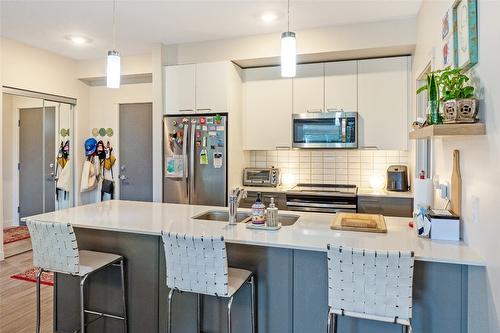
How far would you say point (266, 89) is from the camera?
4.23 meters

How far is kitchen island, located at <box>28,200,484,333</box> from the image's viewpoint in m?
1.73

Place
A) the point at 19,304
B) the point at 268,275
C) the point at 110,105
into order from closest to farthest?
the point at 268,275, the point at 19,304, the point at 110,105

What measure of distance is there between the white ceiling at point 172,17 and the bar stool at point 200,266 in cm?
222

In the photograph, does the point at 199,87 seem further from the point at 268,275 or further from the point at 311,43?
the point at 268,275

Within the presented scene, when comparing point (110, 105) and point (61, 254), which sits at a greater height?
point (110, 105)

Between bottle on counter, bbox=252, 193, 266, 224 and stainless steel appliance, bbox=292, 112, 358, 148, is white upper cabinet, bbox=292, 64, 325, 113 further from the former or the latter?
bottle on counter, bbox=252, 193, 266, 224

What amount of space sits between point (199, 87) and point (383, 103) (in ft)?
6.84

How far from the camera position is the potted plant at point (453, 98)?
162 centimetres

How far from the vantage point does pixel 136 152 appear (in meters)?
5.25

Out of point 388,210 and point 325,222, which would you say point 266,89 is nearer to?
point 388,210

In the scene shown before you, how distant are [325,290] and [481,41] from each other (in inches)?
57.1

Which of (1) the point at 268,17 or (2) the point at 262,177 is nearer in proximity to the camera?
(1) the point at 268,17

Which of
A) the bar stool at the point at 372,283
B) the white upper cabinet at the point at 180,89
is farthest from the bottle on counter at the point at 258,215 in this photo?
the white upper cabinet at the point at 180,89

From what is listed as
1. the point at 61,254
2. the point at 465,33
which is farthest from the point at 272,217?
the point at 465,33
